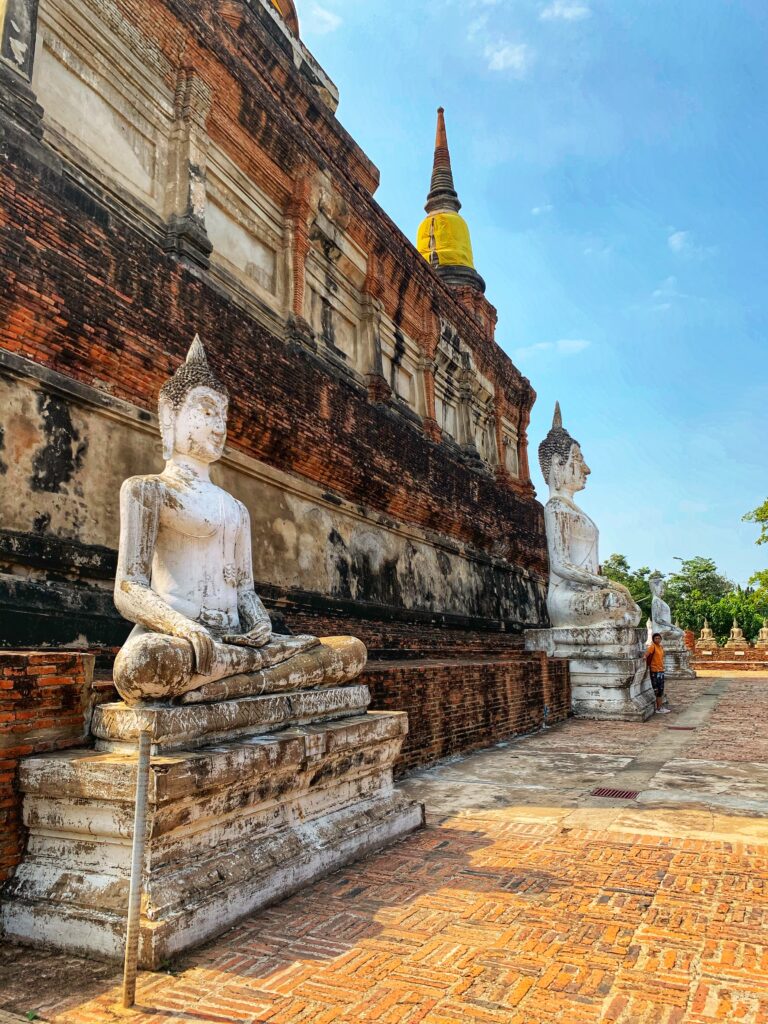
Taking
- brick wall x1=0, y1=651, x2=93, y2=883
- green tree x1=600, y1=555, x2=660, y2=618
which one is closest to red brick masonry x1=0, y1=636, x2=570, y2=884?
brick wall x1=0, y1=651, x2=93, y2=883

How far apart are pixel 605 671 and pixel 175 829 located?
7.81 m

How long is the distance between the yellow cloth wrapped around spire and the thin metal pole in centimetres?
1918

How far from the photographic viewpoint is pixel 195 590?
11.9 feet

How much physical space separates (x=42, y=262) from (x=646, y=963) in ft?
17.1

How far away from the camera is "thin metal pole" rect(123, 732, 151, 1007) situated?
2.11 meters

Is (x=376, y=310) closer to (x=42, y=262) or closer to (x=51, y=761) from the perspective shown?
(x=42, y=262)

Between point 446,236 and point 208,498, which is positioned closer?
point 208,498

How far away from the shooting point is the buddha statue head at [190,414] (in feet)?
12.6

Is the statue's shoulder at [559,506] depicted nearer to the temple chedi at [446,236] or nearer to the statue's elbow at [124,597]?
the statue's elbow at [124,597]

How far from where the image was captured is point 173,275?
6.21 meters

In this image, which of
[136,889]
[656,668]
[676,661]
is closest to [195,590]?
[136,889]

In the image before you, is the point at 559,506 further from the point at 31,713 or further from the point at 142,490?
the point at 31,713

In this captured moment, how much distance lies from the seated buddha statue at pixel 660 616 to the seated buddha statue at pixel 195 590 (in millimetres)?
17463

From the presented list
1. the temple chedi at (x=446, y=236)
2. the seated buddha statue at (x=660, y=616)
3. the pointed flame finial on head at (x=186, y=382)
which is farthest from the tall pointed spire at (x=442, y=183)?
the pointed flame finial on head at (x=186, y=382)
